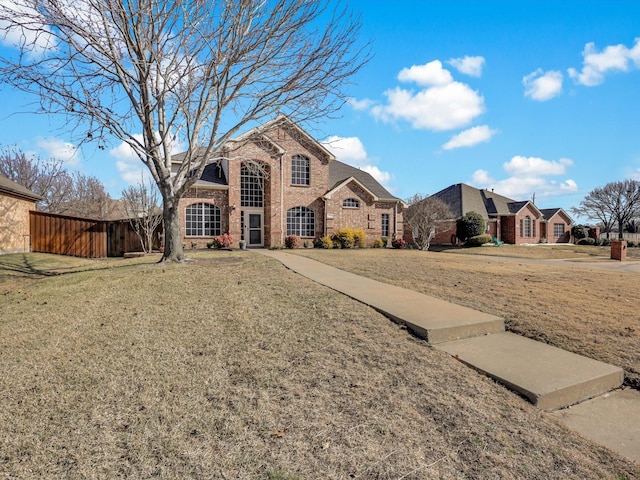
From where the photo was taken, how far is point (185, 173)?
34.6ft

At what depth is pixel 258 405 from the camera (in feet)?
10.1

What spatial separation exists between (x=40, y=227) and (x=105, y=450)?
63.6 ft

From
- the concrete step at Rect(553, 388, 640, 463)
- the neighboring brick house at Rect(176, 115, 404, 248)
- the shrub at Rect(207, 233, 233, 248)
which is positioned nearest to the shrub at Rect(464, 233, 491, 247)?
the neighboring brick house at Rect(176, 115, 404, 248)

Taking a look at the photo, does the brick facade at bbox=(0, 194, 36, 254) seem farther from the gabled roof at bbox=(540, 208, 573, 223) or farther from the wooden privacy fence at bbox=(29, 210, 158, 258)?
the gabled roof at bbox=(540, 208, 573, 223)

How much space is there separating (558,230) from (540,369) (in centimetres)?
3996

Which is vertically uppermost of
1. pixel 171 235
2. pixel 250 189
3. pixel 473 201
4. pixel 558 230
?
pixel 473 201

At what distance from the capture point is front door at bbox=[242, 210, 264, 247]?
21.5 m

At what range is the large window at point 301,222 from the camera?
2238 cm

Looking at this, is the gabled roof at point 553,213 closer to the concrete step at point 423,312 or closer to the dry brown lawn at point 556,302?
the dry brown lawn at point 556,302

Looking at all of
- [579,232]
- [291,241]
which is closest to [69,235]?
[291,241]

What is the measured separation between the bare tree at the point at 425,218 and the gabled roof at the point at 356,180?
2.50 meters

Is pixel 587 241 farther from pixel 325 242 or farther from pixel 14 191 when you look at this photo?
pixel 14 191

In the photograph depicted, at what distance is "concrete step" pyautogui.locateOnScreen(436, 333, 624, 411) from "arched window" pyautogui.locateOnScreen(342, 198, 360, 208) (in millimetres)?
18957

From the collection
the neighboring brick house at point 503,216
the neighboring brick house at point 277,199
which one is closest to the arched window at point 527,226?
the neighboring brick house at point 503,216
